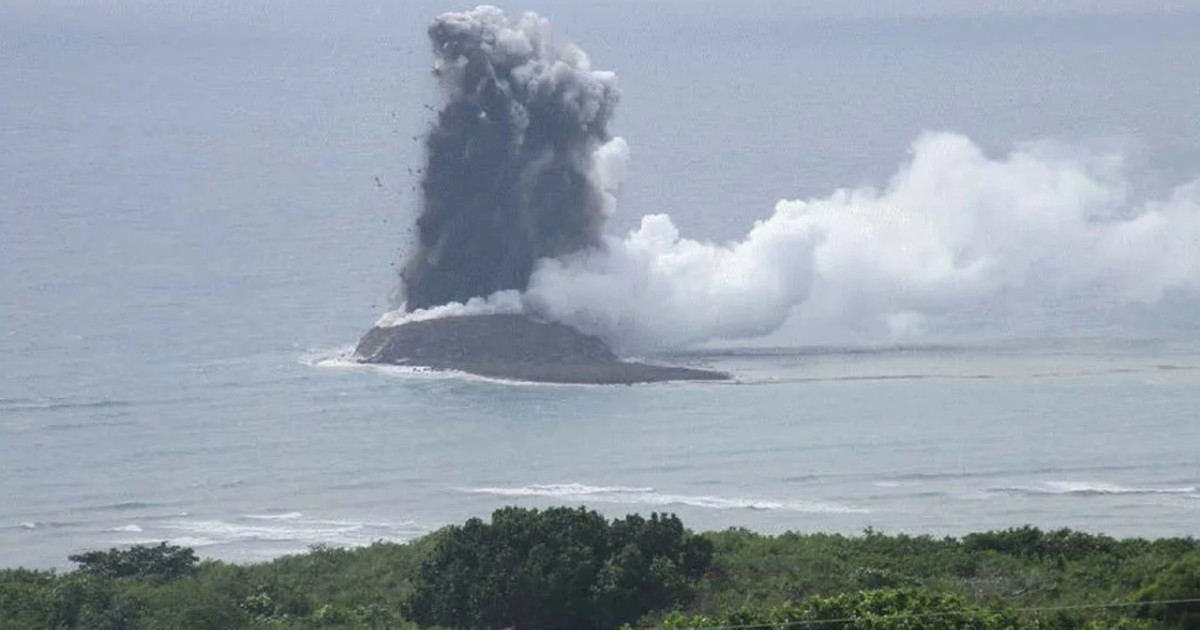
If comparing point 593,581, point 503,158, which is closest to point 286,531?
point 593,581

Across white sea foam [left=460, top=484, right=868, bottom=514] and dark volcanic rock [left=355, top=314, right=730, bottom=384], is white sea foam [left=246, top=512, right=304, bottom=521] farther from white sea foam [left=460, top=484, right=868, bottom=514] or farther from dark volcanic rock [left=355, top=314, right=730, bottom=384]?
dark volcanic rock [left=355, top=314, right=730, bottom=384]

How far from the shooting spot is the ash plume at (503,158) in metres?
94.2

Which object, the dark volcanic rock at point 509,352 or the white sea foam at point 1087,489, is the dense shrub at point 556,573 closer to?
the white sea foam at point 1087,489

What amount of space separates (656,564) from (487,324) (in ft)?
155

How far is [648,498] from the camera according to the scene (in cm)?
6794

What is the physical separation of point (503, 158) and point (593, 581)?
52.3 m

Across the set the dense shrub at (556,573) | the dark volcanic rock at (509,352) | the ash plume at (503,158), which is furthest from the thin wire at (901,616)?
the ash plume at (503,158)

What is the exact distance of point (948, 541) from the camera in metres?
47.0

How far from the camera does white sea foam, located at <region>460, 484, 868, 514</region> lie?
6606cm

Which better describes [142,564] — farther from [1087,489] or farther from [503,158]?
[503,158]

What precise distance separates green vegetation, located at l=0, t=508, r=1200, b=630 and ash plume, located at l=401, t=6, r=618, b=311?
1849 inches

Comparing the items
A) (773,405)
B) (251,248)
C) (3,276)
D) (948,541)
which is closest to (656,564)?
(948,541)

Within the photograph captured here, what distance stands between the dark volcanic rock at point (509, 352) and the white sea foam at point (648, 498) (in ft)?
53.8

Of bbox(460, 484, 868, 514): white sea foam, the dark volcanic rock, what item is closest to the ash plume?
the dark volcanic rock
